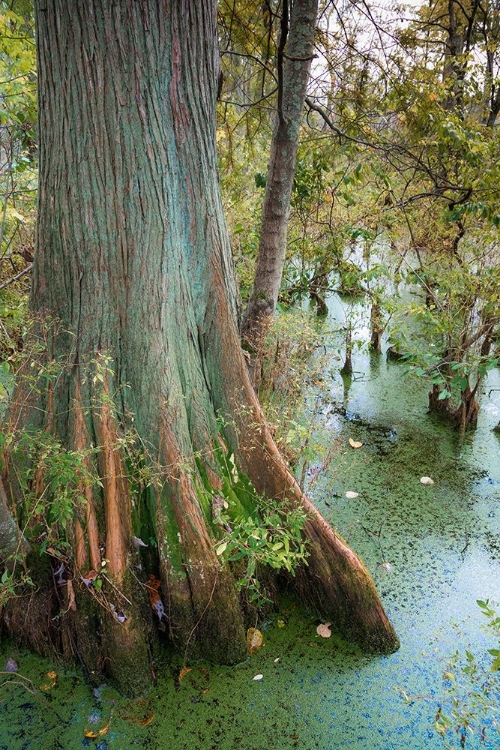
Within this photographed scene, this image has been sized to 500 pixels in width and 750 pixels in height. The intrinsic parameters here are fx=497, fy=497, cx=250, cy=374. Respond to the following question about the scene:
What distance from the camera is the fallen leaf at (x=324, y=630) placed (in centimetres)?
212

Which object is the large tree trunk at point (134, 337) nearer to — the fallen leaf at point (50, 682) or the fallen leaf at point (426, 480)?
the fallen leaf at point (50, 682)

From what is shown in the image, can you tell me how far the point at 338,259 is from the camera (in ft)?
14.0

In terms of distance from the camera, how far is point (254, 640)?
208cm

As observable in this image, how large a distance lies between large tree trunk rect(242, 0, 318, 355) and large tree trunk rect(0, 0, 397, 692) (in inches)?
37.8

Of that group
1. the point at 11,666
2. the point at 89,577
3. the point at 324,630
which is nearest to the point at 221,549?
the point at 89,577

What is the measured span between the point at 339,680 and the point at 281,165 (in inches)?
104

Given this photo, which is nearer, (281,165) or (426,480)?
(281,165)

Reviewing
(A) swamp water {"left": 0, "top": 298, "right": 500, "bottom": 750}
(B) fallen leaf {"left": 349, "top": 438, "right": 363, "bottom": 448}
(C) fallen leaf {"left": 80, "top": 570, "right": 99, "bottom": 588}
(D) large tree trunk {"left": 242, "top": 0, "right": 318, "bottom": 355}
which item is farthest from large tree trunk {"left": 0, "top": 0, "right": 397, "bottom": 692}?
(B) fallen leaf {"left": 349, "top": 438, "right": 363, "bottom": 448}

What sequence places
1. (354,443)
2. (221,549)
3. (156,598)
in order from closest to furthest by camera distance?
(221,549)
(156,598)
(354,443)

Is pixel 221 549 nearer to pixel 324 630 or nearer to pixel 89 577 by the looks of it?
pixel 89 577

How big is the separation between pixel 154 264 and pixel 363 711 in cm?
183

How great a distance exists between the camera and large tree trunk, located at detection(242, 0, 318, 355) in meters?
2.80

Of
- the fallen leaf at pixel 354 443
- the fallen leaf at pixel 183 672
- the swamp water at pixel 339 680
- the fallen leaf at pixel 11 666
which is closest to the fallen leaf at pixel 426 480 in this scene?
the swamp water at pixel 339 680

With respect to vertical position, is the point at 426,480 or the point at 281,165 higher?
the point at 281,165
